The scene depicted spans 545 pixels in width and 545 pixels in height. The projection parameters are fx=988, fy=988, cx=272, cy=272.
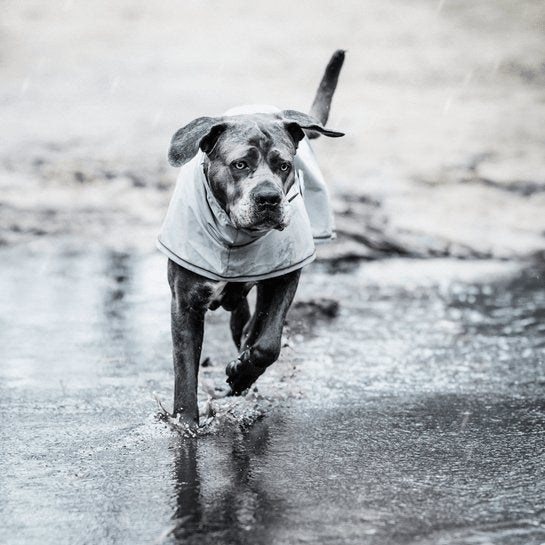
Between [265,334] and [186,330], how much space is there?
37 centimetres

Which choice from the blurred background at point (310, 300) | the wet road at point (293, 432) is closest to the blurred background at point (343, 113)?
the blurred background at point (310, 300)

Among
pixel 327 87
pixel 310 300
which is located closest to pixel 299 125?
pixel 327 87

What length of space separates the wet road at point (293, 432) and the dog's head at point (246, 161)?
100cm

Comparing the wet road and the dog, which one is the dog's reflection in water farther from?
the dog

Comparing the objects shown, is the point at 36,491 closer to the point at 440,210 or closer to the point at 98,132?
the point at 440,210

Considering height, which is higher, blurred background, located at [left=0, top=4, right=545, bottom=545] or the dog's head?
the dog's head

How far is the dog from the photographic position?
4262mm

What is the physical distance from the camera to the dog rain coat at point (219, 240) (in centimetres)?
447

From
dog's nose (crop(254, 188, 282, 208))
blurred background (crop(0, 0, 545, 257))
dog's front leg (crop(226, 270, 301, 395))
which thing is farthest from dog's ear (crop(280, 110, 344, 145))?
blurred background (crop(0, 0, 545, 257))

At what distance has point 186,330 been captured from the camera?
4637mm

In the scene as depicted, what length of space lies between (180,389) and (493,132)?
11.2m

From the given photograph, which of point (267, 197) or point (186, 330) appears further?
point (186, 330)

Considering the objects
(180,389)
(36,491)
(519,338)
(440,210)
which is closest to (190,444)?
(180,389)

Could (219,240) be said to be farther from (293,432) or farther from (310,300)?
(310,300)
